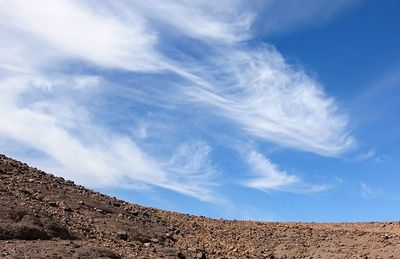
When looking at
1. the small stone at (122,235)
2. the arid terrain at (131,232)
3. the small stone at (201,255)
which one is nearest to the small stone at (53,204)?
the arid terrain at (131,232)

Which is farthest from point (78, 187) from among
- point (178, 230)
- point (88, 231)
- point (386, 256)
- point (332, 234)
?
point (386, 256)

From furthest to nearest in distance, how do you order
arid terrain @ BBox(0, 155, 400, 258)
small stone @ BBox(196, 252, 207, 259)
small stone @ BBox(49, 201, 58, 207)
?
small stone @ BBox(49, 201, 58, 207) → small stone @ BBox(196, 252, 207, 259) → arid terrain @ BBox(0, 155, 400, 258)

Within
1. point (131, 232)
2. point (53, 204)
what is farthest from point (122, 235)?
point (53, 204)

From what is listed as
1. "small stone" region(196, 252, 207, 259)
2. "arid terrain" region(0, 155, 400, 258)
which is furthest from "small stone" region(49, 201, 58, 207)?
"small stone" region(196, 252, 207, 259)

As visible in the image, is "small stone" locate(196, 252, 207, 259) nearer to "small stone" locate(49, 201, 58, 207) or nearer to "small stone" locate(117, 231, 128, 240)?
"small stone" locate(117, 231, 128, 240)

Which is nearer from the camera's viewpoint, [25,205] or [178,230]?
[25,205]

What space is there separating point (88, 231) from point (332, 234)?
9893 millimetres

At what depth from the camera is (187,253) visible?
1652 cm

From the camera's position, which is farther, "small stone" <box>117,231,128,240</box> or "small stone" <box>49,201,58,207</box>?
"small stone" <box>49,201,58,207</box>

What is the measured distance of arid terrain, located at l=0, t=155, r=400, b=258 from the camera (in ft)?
46.3

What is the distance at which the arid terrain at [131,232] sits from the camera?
46.3ft

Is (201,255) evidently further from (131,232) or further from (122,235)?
(131,232)

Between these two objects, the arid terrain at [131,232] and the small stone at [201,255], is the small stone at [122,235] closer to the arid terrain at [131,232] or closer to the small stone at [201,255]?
the arid terrain at [131,232]

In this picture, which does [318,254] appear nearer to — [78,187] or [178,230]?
[178,230]
